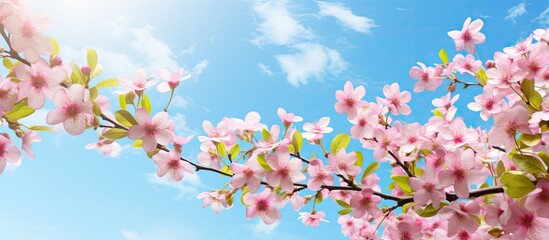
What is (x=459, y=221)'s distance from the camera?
2.78 m

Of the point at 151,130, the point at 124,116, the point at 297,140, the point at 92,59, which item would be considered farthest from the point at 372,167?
the point at 92,59

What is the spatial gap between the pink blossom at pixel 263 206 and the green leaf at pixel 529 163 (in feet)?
4.00

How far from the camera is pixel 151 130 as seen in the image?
2.55m

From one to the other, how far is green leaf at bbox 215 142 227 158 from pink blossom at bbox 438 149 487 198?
1.10 metres

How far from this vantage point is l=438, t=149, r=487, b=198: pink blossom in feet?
8.43

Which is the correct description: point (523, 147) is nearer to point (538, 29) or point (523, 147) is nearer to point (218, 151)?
point (538, 29)

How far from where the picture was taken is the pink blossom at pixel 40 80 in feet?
7.75

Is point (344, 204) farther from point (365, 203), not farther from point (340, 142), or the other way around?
point (340, 142)

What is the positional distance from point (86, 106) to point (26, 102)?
1.06 feet

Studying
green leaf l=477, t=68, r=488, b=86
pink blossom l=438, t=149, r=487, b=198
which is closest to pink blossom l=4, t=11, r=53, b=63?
pink blossom l=438, t=149, r=487, b=198

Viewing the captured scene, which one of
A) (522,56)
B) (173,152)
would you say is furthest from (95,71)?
(522,56)

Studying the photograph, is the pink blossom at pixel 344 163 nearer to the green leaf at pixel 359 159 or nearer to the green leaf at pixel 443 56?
the green leaf at pixel 359 159

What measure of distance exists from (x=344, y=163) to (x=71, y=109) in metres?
1.37

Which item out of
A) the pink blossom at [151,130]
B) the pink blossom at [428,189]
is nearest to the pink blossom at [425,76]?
the pink blossom at [428,189]
